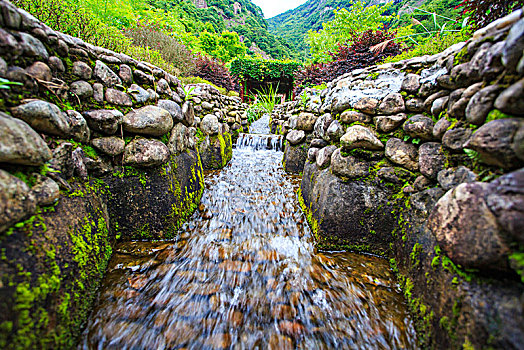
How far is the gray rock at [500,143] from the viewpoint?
3.12 ft

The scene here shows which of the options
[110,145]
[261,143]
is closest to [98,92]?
[110,145]

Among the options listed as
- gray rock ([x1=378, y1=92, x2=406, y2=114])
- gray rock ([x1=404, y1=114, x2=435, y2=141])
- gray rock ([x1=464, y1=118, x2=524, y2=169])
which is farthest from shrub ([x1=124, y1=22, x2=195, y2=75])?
gray rock ([x1=464, y1=118, x2=524, y2=169])

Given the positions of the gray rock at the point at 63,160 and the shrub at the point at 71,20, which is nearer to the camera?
the gray rock at the point at 63,160

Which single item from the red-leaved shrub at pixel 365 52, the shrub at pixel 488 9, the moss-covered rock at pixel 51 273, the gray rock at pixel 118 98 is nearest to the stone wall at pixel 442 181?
the shrub at pixel 488 9

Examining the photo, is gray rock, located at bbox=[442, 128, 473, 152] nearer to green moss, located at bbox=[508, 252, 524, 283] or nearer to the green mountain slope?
green moss, located at bbox=[508, 252, 524, 283]

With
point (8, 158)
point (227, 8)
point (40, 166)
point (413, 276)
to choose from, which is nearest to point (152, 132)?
point (40, 166)

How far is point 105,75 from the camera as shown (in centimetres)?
193

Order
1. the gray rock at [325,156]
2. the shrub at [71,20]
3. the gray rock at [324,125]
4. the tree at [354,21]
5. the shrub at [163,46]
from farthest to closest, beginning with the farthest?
the tree at [354,21]
the shrub at [163,46]
the gray rock at [324,125]
the gray rock at [325,156]
the shrub at [71,20]

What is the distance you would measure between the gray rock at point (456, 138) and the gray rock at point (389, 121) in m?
0.54

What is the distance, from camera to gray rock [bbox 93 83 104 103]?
6.07ft

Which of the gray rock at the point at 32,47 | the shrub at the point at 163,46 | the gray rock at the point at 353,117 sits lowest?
the gray rock at the point at 353,117

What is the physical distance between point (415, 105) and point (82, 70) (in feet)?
10.4

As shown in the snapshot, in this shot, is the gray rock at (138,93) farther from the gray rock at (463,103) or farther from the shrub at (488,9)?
the shrub at (488,9)

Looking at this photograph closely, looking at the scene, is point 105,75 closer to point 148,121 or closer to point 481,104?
point 148,121
